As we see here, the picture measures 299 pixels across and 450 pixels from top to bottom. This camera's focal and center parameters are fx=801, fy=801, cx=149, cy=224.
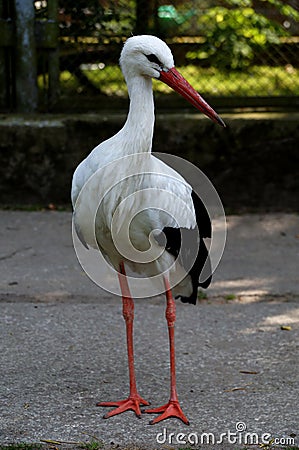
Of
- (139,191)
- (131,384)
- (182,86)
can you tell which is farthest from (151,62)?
(131,384)

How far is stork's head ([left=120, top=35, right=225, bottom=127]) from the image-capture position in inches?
A: 140

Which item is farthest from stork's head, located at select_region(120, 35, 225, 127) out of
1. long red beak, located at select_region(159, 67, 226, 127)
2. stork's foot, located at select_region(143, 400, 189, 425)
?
stork's foot, located at select_region(143, 400, 189, 425)

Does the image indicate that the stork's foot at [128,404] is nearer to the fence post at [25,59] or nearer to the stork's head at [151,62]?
the stork's head at [151,62]

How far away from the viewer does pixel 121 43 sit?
23.2 feet

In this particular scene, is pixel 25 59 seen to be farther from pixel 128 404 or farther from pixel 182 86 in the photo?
pixel 128 404

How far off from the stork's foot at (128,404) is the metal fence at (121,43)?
12.6ft

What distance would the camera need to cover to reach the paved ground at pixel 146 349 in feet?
11.8

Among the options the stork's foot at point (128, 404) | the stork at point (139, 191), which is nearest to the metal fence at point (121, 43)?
the stork at point (139, 191)

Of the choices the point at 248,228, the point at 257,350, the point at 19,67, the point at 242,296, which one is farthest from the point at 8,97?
the point at 257,350

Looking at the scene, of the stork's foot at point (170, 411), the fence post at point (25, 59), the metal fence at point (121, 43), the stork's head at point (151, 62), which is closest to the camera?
the stork's head at point (151, 62)

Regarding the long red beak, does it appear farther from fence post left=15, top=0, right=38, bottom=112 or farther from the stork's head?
fence post left=15, top=0, right=38, bottom=112

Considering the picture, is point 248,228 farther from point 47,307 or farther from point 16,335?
point 16,335

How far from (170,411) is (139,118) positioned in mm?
1355

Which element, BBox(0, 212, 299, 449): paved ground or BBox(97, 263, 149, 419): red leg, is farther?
BBox(97, 263, 149, 419): red leg
